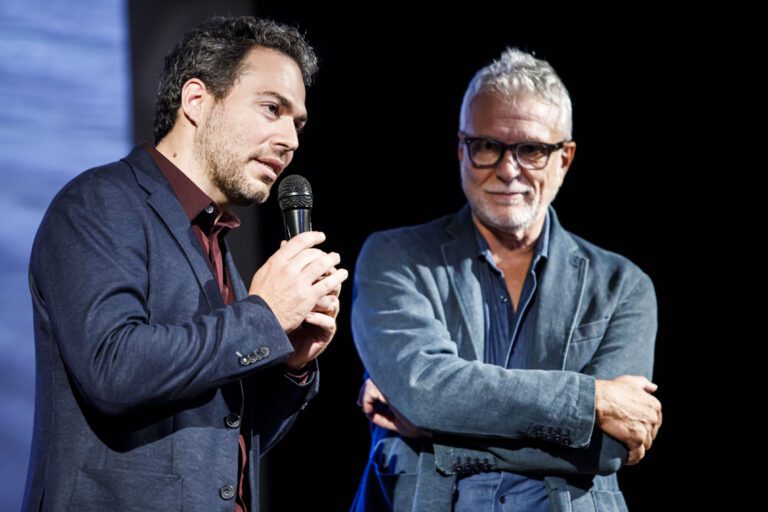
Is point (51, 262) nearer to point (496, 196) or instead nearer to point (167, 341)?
point (167, 341)

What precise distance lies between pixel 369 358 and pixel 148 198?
89cm

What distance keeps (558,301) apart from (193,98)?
47.6 inches

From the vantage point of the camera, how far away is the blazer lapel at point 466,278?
2492mm

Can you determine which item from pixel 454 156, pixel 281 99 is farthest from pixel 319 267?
pixel 454 156

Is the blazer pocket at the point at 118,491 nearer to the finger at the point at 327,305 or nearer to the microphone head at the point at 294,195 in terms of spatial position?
the finger at the point at 327,305

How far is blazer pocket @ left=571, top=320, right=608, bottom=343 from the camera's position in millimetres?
2506

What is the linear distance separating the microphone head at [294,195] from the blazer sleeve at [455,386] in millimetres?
597

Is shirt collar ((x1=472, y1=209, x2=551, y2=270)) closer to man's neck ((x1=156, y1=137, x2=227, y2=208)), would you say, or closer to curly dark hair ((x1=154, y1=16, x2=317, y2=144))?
curly dark hair ((x1=154, y1=16, x2=317, y2=144))

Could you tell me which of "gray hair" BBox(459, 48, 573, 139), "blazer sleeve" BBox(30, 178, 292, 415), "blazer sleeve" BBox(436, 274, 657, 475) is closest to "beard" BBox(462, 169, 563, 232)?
"gray hair" BBox(459, 48, 573, 139)

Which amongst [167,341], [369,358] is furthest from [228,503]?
[369,358]

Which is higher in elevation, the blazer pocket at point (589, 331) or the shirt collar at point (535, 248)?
the shirt collar at point (535, 248)

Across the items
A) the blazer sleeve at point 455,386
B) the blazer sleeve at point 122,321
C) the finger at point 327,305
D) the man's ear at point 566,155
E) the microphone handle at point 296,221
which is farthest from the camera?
the man's ear at point 566,155

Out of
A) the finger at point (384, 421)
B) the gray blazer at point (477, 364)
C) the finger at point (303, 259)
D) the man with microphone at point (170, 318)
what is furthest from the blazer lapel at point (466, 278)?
the finger at point (303, 259)

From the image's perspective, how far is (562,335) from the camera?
2504mm
